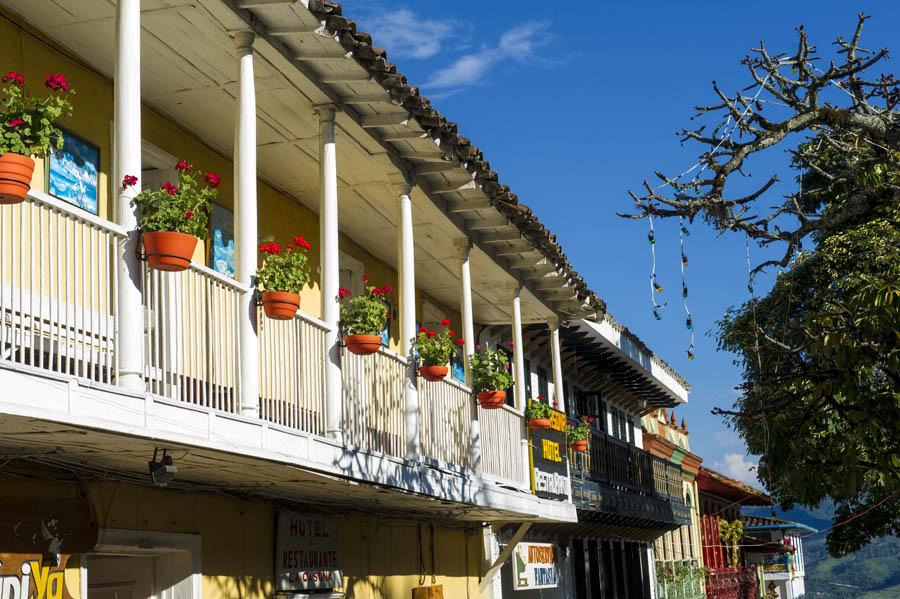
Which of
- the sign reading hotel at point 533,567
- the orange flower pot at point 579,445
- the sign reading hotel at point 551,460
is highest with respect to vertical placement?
the orange flower pot at point 579,445

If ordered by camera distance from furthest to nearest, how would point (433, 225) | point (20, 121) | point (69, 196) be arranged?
point (433, 225) → point (69, 196) → point (20, 121)

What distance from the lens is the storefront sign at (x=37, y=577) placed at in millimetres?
8117

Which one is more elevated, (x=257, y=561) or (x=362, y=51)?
(x=362, y=51)

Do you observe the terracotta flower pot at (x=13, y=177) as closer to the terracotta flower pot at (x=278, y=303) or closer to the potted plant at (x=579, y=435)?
the terracotta flower pot at (x=278, y=303)

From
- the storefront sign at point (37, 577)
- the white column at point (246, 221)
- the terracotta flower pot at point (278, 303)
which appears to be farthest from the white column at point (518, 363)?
the storefront sign at point (37, 577)

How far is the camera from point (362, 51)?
10289 mm

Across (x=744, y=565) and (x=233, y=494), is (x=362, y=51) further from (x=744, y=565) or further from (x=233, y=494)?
(x=744, y=565)

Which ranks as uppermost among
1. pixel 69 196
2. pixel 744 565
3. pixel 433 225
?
pixel 433 225

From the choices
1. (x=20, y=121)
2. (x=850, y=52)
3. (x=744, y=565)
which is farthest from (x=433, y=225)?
(x=744, y=565)

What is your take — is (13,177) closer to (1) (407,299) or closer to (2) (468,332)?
(1) (407,299)

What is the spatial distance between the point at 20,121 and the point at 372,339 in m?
4.53

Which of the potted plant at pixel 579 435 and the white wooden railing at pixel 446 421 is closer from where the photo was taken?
the white wooden railing at pixel 446 421

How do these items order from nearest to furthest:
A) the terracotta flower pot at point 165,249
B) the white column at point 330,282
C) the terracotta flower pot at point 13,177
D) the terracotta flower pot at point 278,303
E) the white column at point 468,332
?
the terracotta flower pot at point 13,177
the terracotta flower pot at point 165,249
the terracotta flower pot at point 278,303
the white column at point 330,282
the white column at point 468,332

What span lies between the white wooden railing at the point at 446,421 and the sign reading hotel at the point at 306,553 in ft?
4.55
